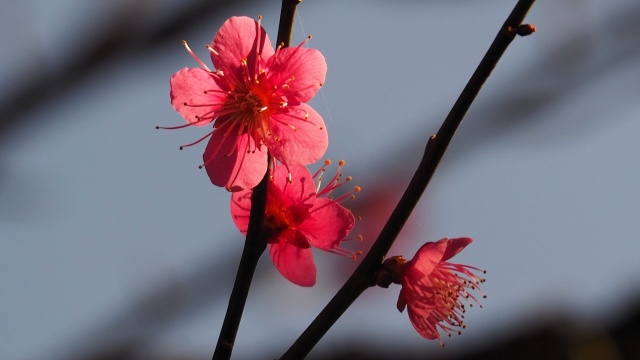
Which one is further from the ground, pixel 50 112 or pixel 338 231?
pixel 50 112

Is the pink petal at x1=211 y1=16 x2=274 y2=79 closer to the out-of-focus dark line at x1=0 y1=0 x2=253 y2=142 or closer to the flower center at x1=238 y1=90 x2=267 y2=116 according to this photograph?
the flower center at x1=238 y1=90 x2=267 y2=116

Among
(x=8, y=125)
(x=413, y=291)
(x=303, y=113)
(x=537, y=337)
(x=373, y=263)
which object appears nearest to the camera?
(x=373, y=263)

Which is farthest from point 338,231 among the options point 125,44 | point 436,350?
point 125,44

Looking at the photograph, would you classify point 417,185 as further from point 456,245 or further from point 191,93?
point 191,93

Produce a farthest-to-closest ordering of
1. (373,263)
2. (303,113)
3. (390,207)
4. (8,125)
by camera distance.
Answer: (390,207) < (8,125) < (303,113) < (373,263)

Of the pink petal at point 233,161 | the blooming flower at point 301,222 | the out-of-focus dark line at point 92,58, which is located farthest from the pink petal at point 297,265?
the out-of-focus dark line at point 92,58

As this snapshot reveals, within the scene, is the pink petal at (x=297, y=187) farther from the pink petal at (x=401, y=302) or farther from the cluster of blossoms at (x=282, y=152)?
the pink petal at (x=401, y=302)

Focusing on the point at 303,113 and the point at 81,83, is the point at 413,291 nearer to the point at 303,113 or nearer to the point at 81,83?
the point at 303,113
